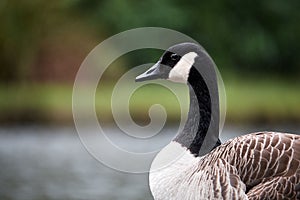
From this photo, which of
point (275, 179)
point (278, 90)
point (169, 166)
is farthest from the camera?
point (278, 90)

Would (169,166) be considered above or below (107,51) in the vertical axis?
below

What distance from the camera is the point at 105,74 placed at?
89.0 feet

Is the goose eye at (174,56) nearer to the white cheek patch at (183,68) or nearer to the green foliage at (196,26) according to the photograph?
the white cheek patch at (183,68)

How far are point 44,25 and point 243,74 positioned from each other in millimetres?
7785

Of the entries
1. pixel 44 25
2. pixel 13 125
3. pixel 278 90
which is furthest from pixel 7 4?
pixel 278 90

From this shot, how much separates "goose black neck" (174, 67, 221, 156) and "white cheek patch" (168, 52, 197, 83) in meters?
0.04

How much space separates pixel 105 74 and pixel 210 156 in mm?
20266

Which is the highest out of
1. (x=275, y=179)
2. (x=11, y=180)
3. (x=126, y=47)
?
(x=126, y=47)

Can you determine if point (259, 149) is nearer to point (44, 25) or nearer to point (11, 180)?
point (11, 180)

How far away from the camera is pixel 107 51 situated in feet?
90.9

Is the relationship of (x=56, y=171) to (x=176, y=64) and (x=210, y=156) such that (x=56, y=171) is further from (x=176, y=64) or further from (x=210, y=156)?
(x=210, y=156)

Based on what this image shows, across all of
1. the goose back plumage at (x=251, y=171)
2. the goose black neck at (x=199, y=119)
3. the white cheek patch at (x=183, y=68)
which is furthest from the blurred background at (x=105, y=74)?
the goose back plumage at (x=251, y=171)

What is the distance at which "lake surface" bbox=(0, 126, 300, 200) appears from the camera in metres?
12.5

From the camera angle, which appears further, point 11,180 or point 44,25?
point 44,25
